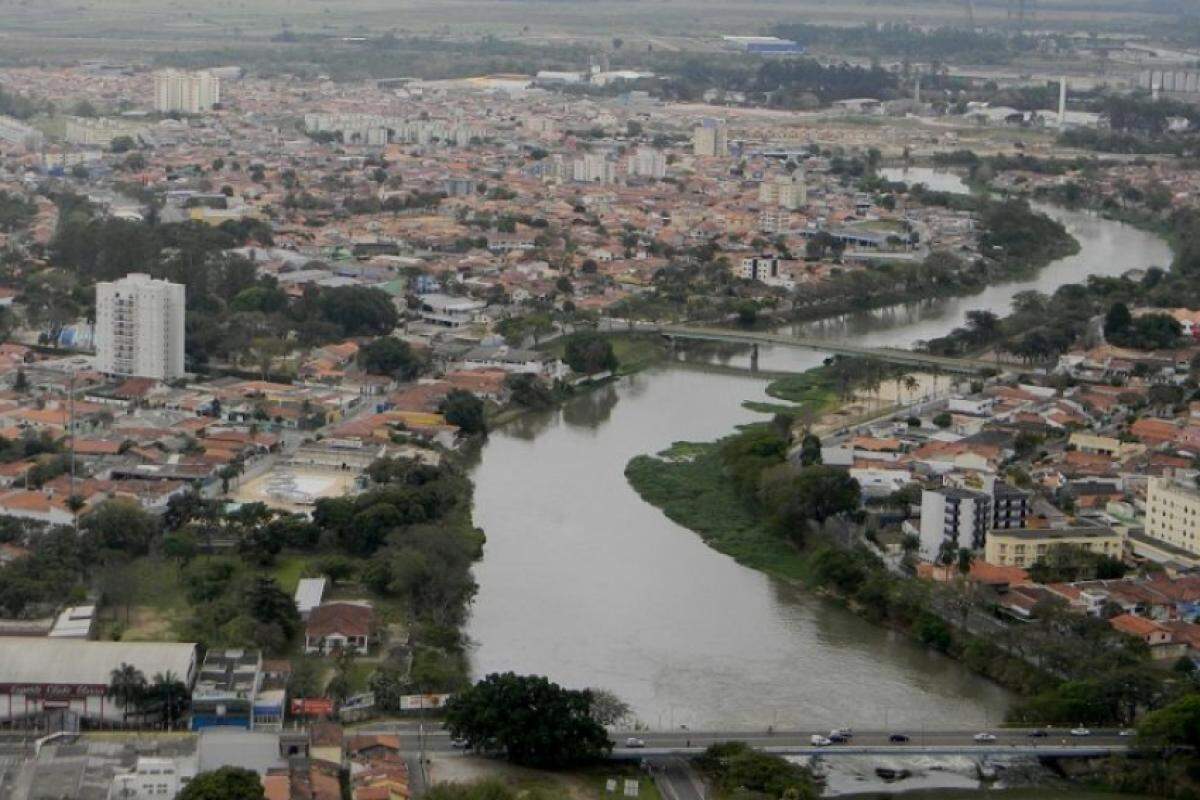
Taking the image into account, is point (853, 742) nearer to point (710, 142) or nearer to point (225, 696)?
point (225, 696)

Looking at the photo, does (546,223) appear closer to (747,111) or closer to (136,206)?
(136,206)

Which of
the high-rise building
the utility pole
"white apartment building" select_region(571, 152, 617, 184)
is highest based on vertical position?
the high-rise building

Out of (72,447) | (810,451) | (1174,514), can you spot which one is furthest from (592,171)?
(1174,514)

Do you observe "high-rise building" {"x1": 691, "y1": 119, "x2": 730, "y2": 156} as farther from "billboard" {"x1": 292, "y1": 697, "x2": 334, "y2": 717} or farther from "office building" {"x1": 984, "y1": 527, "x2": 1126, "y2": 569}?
"billboard" {"x1": 292, "y1": 697, "x2": 334, "y2": 717}

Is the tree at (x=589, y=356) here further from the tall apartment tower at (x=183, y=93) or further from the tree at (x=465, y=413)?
the tall apartment tower at (x=183, y=93)

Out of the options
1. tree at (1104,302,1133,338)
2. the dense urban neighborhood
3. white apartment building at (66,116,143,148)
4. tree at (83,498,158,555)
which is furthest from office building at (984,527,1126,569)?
white apartment building at (66,116,143,148)

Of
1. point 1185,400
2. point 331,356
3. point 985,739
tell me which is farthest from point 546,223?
point 985,739
